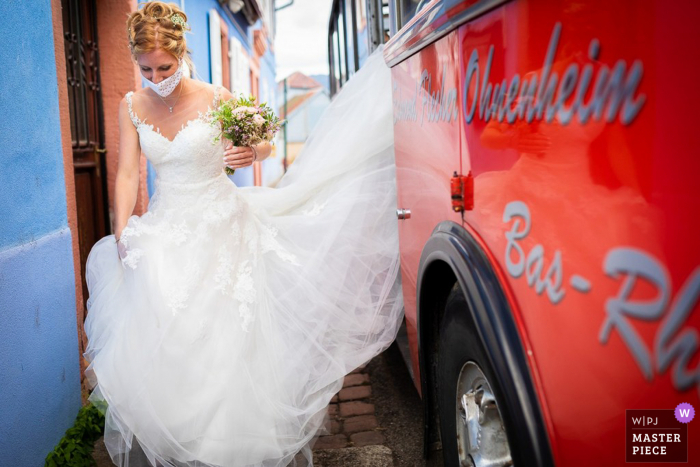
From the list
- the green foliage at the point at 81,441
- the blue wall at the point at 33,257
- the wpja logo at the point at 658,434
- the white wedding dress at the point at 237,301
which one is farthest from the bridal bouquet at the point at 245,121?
the wpja logo at the point at 658,434

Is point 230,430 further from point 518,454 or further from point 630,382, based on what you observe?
point 630,382

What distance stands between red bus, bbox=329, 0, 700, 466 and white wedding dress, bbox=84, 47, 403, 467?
1096 mm

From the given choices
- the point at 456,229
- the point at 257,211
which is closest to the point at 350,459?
the point at 257,211

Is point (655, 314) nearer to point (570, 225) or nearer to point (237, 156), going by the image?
point (570, 225)

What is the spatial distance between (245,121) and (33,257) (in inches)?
45.9

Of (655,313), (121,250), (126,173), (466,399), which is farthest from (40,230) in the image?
(655,313)

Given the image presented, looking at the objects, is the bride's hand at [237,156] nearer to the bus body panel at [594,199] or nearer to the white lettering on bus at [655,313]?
the bus body panel at [594,199]

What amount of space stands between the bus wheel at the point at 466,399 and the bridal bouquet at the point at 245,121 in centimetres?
146

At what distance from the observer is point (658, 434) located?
955mm

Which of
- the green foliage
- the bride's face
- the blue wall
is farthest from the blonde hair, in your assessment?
the green foliage

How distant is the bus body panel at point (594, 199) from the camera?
90 centimetres

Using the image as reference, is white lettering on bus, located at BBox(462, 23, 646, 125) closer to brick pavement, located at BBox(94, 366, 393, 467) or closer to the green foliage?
brick pavement, located at BBox(94, 366, 393, 467)

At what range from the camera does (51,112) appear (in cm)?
313

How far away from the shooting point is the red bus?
0.91m
